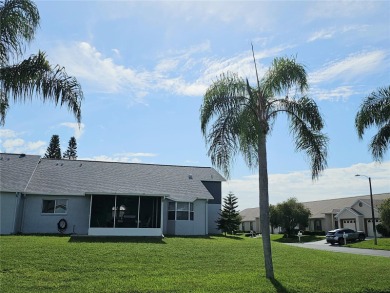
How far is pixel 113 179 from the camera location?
2870 cm

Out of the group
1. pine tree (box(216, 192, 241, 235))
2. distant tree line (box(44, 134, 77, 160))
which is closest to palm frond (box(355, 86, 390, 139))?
pine tree (box(216, 192, 241, 235))

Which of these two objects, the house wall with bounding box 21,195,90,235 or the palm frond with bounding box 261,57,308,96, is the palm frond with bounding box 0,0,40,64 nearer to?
the palm frond with bounding box 261,57,308,96

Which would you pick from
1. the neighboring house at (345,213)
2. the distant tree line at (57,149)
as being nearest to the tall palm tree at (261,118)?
the neighboring house at (345,213)

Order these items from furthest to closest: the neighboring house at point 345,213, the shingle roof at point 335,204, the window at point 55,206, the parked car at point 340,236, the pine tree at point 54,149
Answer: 1. the pine tree at point 54,149
2. the shingle roof at point 335,204
3. the neighboring house at point 345,213
4. the parked car at point 340,236
5. the window at point 55,206

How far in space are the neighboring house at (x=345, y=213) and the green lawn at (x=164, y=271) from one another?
114ft

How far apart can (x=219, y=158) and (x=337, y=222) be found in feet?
156

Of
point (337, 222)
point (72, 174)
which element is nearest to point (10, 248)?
point (72, 174)

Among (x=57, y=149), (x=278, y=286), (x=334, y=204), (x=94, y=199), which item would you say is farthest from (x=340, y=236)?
(x=57, y=149)

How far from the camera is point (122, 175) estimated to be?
29.9 m

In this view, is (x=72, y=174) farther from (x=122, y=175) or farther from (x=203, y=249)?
(x=203, y=249)

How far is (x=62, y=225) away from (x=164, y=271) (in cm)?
1499

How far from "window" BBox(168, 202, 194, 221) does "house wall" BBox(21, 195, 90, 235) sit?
19.8ft

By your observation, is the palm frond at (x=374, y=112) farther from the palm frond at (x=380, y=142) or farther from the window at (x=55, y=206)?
the window at (x=55, y=206)

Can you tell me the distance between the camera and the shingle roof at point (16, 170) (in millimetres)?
24500
